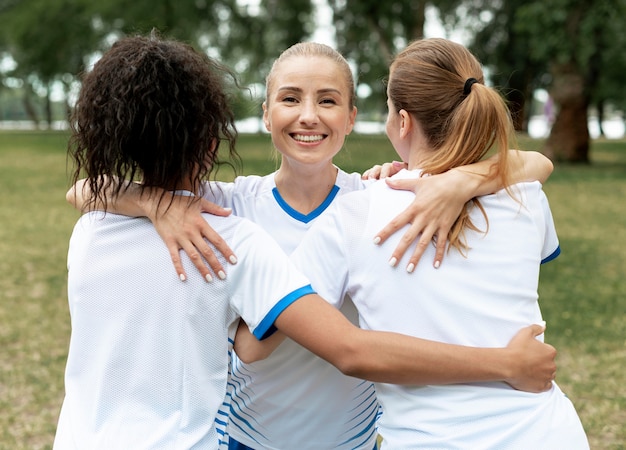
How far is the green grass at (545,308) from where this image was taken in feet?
13.6

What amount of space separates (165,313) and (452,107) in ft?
2.79

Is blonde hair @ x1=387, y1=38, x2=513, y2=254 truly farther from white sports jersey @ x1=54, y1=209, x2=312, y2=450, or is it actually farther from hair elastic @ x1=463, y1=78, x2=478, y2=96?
white sports jersey @ x1=54, y1=209, x2=312, y2=450

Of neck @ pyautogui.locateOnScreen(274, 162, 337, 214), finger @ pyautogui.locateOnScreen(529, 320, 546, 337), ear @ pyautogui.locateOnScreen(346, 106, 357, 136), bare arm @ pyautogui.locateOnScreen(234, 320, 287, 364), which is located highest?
ear @ pyautogui.locateOnScreen(346, 106, 357, 136)

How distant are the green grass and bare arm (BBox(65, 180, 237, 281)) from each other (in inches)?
20.3

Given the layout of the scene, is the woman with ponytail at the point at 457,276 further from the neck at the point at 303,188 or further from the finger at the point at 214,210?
the neck at the point at 303,188

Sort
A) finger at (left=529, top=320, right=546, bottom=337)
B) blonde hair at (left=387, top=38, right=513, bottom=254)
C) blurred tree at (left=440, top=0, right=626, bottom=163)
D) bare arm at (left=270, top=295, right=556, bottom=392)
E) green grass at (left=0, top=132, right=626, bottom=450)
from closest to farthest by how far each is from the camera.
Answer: bare arm at (left=270, top=295, right=556, bottom=392) → finger at (left=529, top=320, right=546, bottom=337) → blonde hair at (left=387, top=38, right=513, bottom=254) → green grass at (left=0, top=132, right=626, bottom=450) → blurred tree at (left=440, top=0, right=626, bottom=163)

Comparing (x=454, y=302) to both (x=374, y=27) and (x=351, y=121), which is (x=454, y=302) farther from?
(x=374, y=27)

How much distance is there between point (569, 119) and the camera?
1820 cm

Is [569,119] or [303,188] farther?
[569,119]

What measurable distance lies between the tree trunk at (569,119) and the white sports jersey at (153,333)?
1759 cm

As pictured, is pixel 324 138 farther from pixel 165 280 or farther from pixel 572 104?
pixel 572 104

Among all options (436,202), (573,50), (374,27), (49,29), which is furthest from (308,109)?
(49,29)

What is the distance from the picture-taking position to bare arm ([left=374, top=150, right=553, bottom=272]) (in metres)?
1.68

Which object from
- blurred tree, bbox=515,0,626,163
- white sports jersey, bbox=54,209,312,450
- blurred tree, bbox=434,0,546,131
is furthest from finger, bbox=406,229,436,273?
blurred tree, bbox=434,0,546,131
